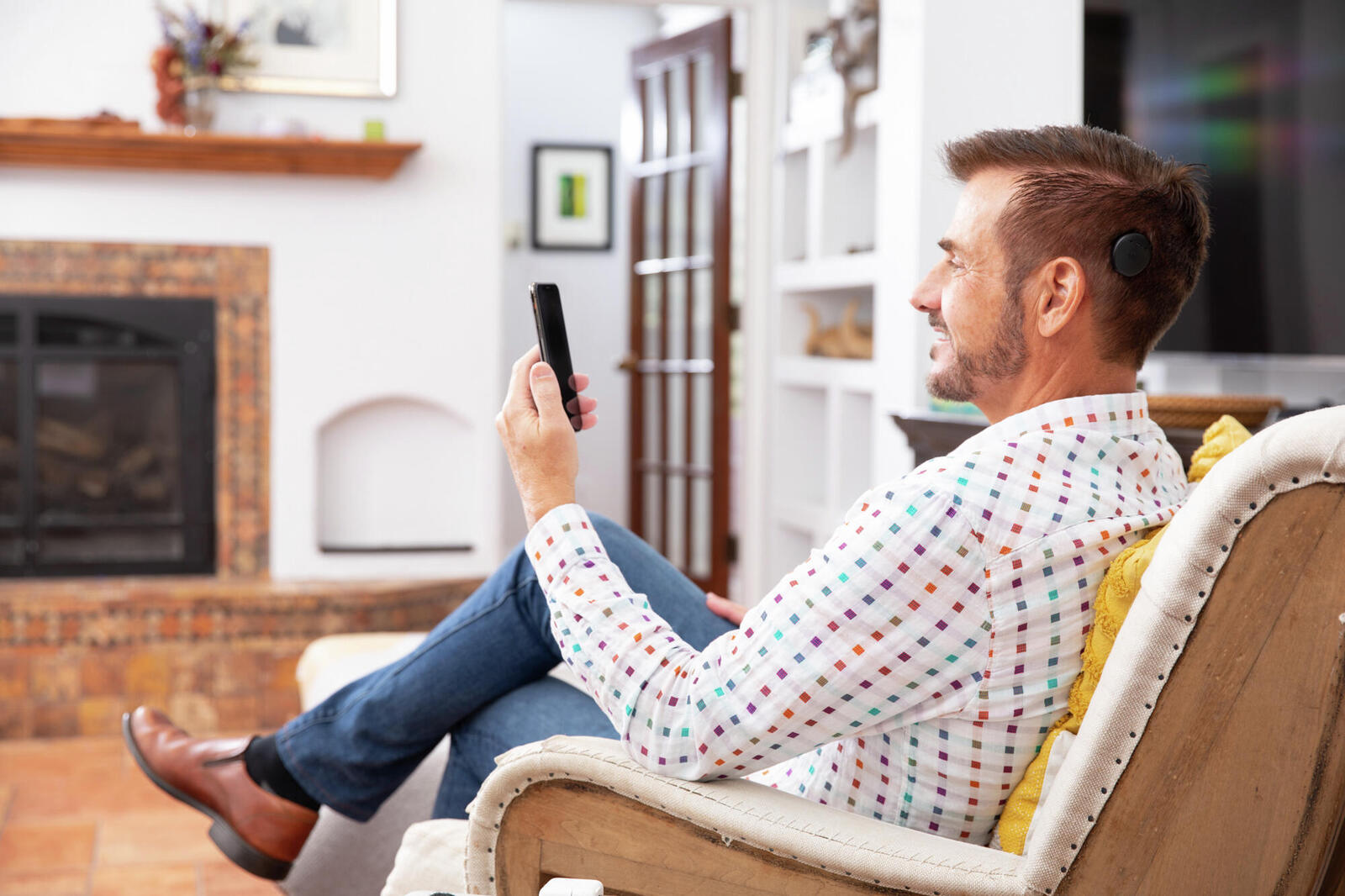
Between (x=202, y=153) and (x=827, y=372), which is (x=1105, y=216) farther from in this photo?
(x=202, y=153)

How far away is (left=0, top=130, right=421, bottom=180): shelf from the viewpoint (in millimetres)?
3320

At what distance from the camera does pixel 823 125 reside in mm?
3654

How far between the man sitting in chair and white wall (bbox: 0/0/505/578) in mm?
2564

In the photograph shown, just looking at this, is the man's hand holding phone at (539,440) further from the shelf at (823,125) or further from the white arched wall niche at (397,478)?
the white arched wall niche at (397,478)

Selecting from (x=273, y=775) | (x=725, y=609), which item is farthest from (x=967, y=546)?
(x=273, y=775)

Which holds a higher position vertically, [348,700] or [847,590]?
[847,590]

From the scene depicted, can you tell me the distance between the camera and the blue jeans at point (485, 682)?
149cm

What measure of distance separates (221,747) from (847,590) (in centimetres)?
106

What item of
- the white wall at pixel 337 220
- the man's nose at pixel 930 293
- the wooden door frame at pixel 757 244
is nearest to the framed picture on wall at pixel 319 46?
the white wall at pixel 337 220

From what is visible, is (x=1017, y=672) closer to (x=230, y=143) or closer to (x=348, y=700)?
(x=348, y=700)

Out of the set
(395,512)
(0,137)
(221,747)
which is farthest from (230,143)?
(221,747)

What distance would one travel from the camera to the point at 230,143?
339 centimetres

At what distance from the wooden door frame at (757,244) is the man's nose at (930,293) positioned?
298 centimetres

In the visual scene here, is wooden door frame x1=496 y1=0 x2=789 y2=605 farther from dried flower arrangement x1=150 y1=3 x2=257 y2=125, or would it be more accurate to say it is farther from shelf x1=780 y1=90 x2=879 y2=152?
dried flower arrangement x1=150 y1=3 x2=257 y2=125
